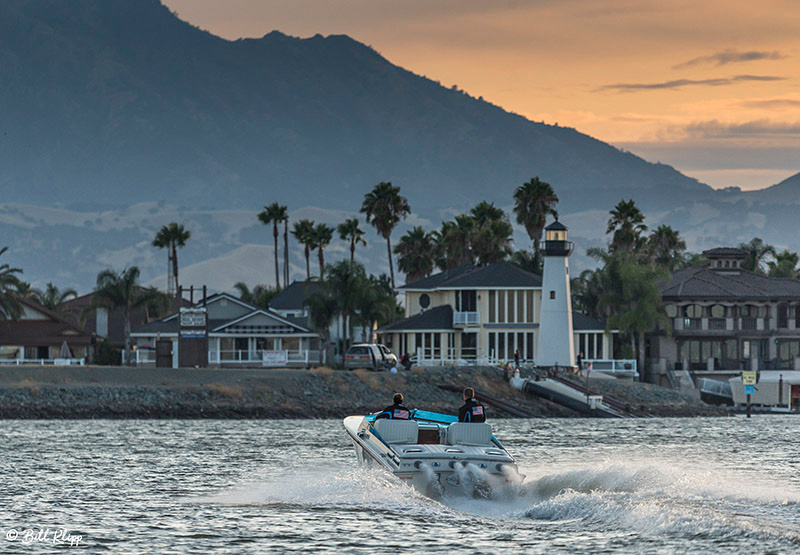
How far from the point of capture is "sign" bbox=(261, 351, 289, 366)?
86.2 m

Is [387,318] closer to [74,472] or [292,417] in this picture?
[292,417]

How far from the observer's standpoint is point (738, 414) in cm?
7894

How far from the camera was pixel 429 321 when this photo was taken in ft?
295

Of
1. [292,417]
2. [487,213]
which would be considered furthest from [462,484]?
[487,213]

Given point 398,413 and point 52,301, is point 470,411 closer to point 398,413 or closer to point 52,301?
point 398,413

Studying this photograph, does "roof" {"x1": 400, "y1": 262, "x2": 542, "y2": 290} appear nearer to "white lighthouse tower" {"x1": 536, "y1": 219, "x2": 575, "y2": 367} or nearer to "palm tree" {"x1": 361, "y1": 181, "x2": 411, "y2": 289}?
"white lighthouse tower" {"x1": 536, "y1": 219, "x2": 575, "y2": 367}

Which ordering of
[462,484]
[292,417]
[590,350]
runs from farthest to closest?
1. [590,350]
2. [292,417]
3. [462,484]

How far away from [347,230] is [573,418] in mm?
59700

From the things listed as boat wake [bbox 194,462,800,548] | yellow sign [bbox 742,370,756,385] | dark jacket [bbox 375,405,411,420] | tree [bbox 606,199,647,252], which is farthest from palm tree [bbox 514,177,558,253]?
boat wake [bbox 194,462,800,548]

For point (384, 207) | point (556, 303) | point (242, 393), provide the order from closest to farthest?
point (242, 393), point (556, 303), point (384, 207)

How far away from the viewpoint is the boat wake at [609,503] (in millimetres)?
24094

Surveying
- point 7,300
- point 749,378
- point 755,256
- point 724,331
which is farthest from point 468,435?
point 755,256

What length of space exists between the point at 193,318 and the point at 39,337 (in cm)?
2401

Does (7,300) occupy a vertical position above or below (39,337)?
above
